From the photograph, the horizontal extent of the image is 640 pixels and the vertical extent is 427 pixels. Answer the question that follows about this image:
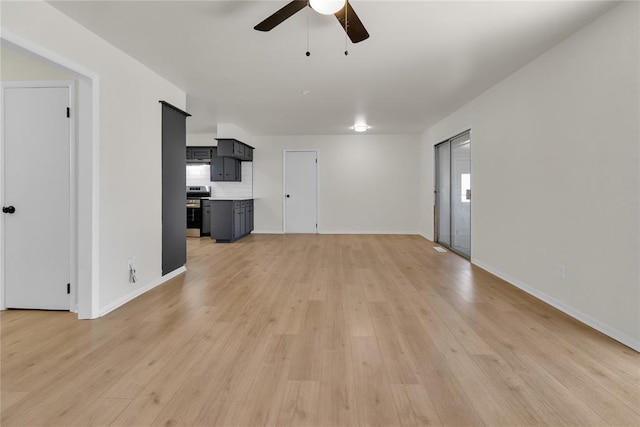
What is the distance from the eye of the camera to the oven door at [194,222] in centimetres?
746

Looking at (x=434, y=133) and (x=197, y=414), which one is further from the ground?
(x=434, y=133)

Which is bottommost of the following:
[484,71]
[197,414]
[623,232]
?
[197,414]

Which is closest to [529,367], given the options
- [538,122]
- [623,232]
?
[623,232]

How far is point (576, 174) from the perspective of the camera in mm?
2748

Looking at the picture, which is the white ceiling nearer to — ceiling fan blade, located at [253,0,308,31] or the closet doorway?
ceiling fan blade, located at [253,0,308,31]

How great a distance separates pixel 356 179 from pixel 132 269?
570 cm

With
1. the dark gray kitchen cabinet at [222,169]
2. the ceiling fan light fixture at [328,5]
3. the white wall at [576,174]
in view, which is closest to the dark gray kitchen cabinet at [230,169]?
the dark gray kitchen cabinet at [222,169]

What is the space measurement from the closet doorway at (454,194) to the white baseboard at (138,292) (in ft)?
14.2

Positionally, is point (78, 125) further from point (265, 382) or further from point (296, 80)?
point (265, 382)

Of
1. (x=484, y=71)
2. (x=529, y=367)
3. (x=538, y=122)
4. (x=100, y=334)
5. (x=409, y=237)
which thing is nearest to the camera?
(x=529, y=367)

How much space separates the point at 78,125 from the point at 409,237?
640 centimetres

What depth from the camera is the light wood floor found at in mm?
1554

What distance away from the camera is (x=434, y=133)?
22.1 ft

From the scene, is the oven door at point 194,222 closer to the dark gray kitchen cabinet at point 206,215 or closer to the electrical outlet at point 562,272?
the dark gray kitchen cabinet at point 206,215
